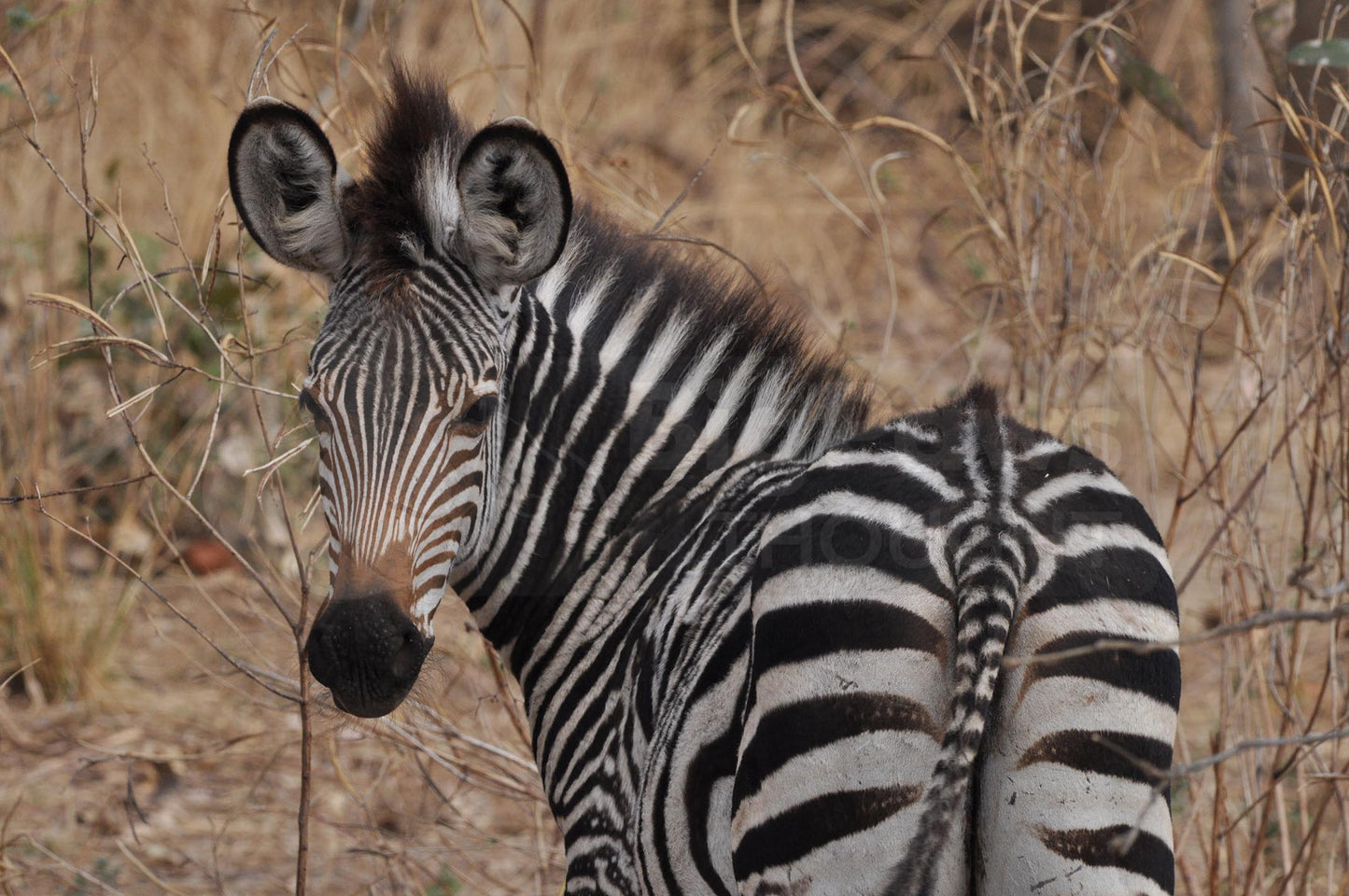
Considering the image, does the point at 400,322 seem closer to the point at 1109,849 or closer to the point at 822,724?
the point at 822,724

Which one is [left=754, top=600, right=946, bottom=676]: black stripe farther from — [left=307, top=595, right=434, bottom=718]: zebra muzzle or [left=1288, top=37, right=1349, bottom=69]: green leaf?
[left=1288, top=37, right=1349, bottom=69]: green leaf

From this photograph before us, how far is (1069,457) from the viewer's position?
2.19 metres

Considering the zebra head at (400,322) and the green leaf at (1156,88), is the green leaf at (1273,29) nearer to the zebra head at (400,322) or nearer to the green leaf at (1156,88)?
the green leaf at (1156,88)

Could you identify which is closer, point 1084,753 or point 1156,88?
point 1084,753

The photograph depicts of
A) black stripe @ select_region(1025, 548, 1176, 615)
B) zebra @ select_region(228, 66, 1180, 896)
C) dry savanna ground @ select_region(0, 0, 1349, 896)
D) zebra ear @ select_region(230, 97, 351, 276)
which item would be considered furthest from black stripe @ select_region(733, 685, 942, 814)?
zebra ear @ select_region(230, 97, 351, 276)

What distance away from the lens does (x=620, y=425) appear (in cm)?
296

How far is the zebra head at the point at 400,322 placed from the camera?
7.91 ft

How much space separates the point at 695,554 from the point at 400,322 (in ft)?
2.70

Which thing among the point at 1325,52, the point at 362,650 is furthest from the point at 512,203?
the point at 1325,52

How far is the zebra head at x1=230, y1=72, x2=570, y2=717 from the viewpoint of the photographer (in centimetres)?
241

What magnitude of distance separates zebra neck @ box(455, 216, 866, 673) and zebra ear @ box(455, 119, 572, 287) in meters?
0.22

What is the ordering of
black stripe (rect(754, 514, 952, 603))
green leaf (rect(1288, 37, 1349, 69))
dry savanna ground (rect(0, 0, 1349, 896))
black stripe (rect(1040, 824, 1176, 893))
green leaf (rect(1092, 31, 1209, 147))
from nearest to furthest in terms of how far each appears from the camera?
black stripe (rect(1040, 824, 1176, 893)) < black stripe (rect(754, 514, 952, 603)) < green leaf (rect(1288, 37, 1349, 69)) < dry savanna ground (rect(0, 0, 1349, 896)) < green leaf (rect(1092, 31, 1209, 147))

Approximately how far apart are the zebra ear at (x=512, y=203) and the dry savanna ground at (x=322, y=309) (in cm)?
84

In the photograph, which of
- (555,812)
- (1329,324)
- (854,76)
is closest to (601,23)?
(854,76)
